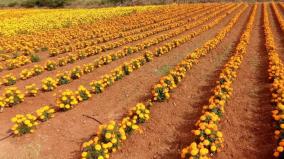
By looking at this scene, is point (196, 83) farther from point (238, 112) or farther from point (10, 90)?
point (10, 90)

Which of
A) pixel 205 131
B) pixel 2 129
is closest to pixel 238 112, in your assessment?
pixel 205 131

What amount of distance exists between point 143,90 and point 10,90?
13.2 ft

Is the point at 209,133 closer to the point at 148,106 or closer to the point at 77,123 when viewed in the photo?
the point at 148,106

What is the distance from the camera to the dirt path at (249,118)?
6193 mm

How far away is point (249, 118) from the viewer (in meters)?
7.48

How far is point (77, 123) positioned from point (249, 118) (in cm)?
432

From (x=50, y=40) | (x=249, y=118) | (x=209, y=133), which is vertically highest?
(x=50, y=40)

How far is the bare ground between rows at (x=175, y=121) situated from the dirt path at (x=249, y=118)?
80cm

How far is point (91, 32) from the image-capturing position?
67.4 ft

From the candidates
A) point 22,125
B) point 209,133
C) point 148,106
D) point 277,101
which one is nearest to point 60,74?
point 22,125

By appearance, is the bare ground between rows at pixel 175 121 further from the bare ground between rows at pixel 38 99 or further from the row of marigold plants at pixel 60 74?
the row of marigold plants at pixel 60 74

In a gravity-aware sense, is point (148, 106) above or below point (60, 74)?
below

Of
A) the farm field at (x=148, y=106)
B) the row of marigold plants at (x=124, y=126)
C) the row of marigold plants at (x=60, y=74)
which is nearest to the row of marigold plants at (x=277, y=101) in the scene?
the farm field at (x=148, y=106)

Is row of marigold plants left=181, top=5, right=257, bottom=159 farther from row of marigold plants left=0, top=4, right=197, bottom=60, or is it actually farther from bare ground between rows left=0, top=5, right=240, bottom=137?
row of marigold plants left=0, top=4, right=197, bottom=60
